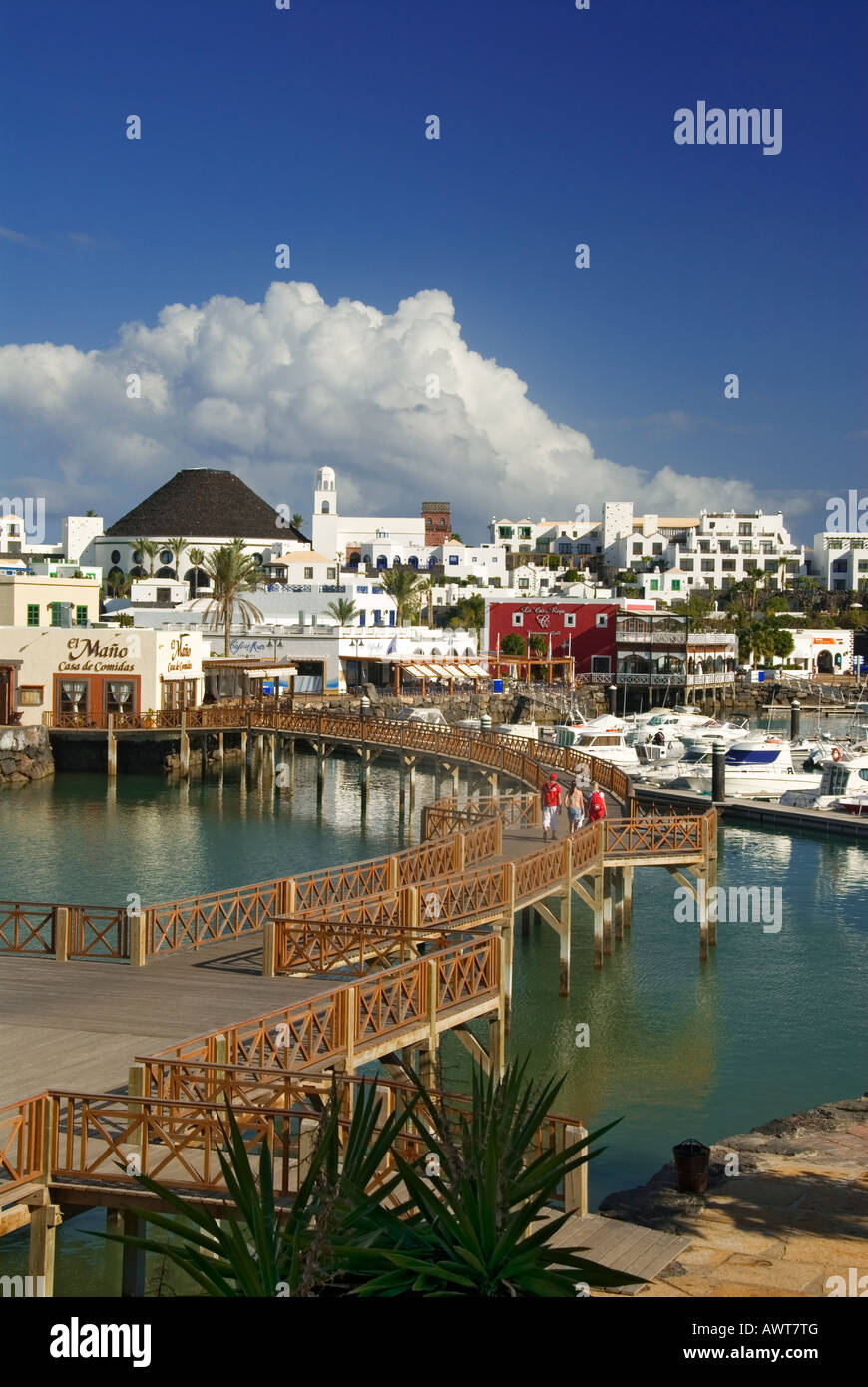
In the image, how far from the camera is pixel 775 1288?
13.4 metres

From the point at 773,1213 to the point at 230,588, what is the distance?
75.5 metres

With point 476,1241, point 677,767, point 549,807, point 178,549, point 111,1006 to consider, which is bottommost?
point 677,767

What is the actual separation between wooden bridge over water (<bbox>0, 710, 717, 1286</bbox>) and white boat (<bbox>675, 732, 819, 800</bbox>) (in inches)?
1020

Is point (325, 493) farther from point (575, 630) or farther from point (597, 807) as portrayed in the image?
point (597, 807)

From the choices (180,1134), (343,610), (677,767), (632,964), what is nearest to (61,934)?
(180,1134)

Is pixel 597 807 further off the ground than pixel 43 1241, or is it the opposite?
pixel 597 807

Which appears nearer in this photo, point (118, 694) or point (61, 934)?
point (61, 934)

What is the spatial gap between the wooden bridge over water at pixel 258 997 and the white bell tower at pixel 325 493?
13215 cm

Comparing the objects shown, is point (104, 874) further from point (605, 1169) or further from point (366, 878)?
point (605, 1169)

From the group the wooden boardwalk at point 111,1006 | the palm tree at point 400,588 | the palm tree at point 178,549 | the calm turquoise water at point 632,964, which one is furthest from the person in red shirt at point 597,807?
the palm tree at point 178,549

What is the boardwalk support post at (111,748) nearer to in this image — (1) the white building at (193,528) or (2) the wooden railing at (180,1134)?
(2) the wooden railing at (180,1134)

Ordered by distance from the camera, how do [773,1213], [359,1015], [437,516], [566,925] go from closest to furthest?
[773,1213]
[359,1015]
[566,925]
[437,516]

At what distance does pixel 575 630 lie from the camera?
108250 mm
